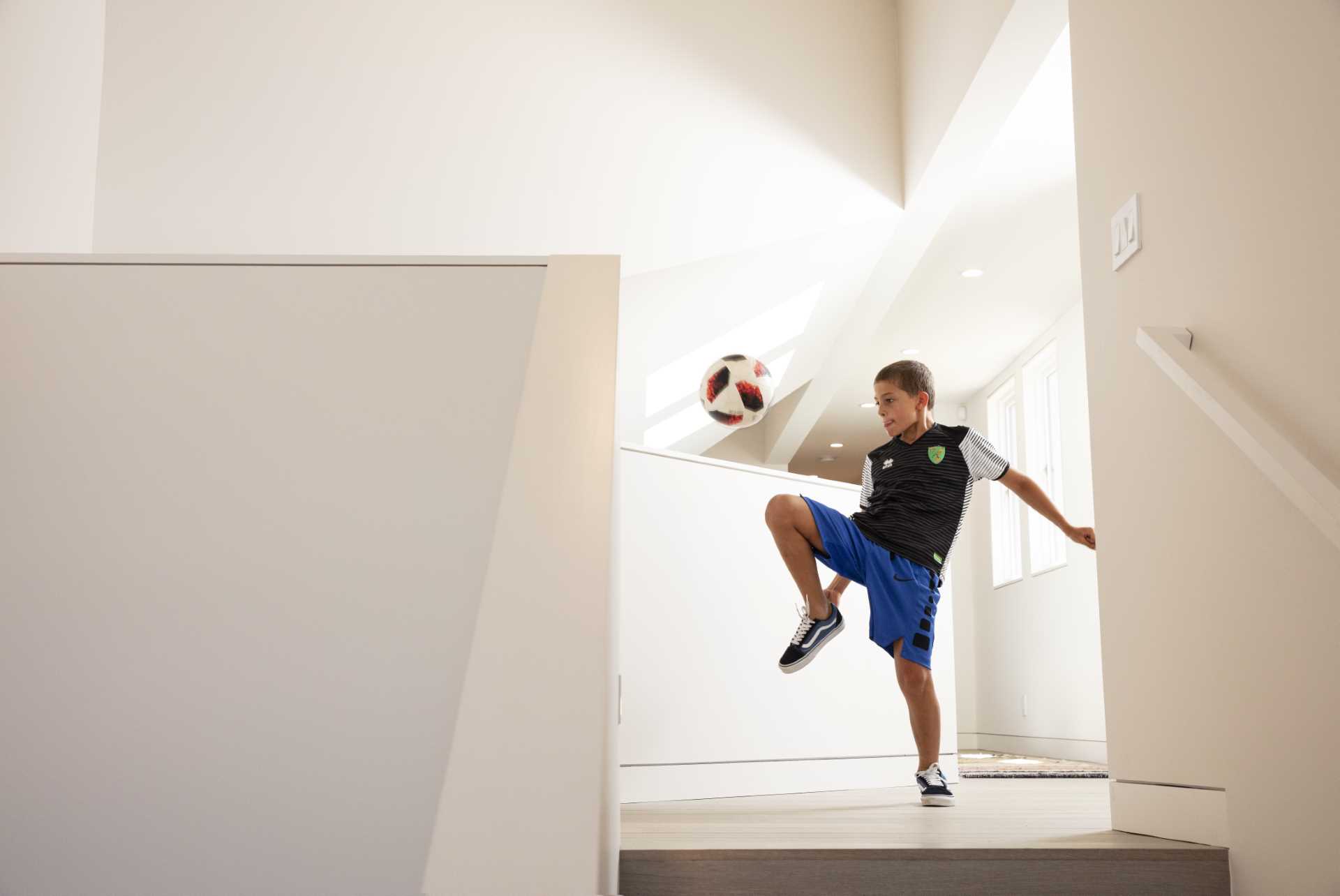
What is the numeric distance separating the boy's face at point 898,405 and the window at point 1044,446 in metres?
3.80

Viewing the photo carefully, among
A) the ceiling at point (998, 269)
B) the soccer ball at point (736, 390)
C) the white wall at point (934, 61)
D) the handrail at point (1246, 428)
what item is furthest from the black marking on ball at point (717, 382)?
the handrail at point (1246, 428)

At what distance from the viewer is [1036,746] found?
6.68m

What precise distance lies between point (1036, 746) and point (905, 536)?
4533 millimetres

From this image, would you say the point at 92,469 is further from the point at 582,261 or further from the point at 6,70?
the point at 6,70

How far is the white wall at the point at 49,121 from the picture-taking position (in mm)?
2188

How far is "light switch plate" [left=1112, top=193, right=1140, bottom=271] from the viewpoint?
202 centimetres

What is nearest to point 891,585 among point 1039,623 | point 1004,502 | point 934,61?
point 934,61

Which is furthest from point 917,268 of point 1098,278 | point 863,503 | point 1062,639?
point 1098,278

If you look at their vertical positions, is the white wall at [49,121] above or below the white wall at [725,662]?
above

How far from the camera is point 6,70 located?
2.15m

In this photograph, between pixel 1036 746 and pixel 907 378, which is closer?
pixel 907 378

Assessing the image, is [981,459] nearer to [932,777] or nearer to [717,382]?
[932,777]

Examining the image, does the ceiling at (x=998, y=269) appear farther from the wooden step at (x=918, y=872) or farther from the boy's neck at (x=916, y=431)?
the wooden step at (x=918, y=872)

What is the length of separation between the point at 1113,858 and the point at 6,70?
7.78ft
